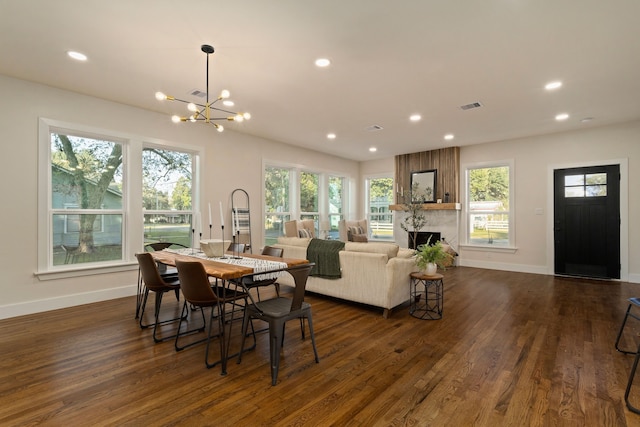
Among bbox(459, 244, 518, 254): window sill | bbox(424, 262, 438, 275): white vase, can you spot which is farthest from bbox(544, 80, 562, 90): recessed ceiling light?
bbox(459, 244, 518, 254): window sill

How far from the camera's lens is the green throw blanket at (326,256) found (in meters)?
4.19

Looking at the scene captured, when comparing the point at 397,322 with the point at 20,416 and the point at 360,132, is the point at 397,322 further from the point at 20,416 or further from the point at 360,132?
the point at 360,132

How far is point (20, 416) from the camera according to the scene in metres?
1.89

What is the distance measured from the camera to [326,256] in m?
4.30

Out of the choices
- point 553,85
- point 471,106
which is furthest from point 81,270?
point 553,85

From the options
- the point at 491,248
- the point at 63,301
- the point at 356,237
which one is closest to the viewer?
the point at 63,301

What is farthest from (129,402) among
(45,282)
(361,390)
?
(45,282)

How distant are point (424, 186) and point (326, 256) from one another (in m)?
4.63

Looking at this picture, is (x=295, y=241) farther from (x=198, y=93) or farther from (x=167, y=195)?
(x=198, y=93)

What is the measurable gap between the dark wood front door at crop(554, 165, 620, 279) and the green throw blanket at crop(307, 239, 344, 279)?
4872mm

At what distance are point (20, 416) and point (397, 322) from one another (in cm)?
315

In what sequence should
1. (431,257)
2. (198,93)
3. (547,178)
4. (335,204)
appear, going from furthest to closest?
(335,204), (547,178), (198,93), (431,257)

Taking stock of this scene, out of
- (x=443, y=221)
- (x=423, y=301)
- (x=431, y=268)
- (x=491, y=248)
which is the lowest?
(x=423, y=301)

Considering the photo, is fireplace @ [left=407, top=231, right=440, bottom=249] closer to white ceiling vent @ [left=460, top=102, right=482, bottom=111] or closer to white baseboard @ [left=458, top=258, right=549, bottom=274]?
white baseboard @ [left=458, top=258, right=549, bottom=274]
